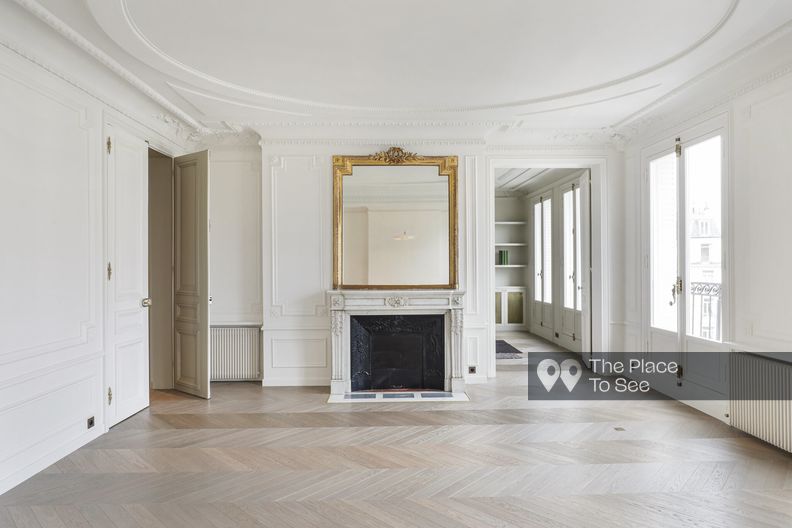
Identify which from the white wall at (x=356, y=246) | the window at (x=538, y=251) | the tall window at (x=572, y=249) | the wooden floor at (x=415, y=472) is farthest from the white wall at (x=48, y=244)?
the window at (x=538, y=251)

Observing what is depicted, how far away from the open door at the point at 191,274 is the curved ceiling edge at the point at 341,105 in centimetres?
95

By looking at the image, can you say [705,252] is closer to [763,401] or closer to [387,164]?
[763,401]

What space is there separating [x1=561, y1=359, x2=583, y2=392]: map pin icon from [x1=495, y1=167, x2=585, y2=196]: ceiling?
8.96ft

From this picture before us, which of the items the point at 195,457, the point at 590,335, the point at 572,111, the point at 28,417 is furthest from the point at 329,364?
the point at 572,111

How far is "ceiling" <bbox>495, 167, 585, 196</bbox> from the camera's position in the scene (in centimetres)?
725

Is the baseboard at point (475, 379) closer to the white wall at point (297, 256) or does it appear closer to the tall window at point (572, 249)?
the white wall at point (297, 256)

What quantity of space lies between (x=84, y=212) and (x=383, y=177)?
112 inches

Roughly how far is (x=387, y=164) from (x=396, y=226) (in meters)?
0.72

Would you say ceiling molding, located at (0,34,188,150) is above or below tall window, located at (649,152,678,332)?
above

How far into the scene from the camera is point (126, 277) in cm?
413

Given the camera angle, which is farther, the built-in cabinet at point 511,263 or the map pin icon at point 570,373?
the built-in cabinet at point 511,263

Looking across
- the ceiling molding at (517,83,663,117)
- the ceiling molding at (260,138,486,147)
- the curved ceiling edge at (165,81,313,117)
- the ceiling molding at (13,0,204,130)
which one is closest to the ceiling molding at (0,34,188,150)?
the ceiling molding at (13,0,204,130)

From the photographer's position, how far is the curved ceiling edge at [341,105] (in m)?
2.71

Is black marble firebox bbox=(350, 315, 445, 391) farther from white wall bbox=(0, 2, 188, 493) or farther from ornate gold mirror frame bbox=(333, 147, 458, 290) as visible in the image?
white wall bbox=(0, 2, 188, 493)
